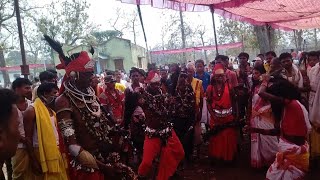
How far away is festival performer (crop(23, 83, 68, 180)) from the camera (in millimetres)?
3760

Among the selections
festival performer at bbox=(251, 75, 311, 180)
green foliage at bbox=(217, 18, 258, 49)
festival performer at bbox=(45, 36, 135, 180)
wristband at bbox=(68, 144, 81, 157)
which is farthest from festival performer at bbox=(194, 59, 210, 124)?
green foliage at bbox=(217, 18, 258, 49)

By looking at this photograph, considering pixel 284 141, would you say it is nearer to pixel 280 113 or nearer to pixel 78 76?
pixel 280 113

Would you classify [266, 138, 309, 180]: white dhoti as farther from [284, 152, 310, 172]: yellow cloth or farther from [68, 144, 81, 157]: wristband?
[68, 144, 81, 157]: wristband

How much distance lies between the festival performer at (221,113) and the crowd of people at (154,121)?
0.02 metres

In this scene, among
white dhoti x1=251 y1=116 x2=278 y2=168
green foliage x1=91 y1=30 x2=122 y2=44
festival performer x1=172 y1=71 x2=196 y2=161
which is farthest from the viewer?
green foliage x1=91 y1=30 x2=122 y2=44

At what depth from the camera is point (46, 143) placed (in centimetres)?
379

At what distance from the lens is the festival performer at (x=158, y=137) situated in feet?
15.6

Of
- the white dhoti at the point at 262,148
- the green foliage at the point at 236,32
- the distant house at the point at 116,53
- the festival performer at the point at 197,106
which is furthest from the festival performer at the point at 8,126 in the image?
the distant house at the point at 116,53

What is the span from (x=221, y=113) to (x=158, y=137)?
5.46ft

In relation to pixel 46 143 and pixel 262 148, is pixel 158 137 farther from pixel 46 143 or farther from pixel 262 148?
pixel 262 148

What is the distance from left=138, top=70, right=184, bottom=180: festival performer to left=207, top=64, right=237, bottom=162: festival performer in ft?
4.51

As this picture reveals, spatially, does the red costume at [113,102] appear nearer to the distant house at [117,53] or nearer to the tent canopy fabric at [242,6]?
the tent canopy fabric at [242,6]

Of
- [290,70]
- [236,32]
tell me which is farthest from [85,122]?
[236,32]

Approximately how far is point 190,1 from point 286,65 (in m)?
2.16
